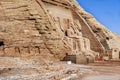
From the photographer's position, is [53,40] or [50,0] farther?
[50,0]

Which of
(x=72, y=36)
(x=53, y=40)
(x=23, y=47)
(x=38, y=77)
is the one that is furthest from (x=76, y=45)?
(x=38, y=77)

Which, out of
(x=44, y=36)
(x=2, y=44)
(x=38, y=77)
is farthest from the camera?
(x=44, y=36)

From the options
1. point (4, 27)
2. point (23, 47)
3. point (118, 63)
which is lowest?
point (118, 63)

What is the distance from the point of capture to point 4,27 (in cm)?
2175

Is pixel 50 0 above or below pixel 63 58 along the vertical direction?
above

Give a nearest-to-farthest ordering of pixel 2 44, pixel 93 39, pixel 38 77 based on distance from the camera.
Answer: pixel 38 77
pixel 2 44
pixel 93 39

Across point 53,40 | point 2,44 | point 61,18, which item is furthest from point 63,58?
point 61,18

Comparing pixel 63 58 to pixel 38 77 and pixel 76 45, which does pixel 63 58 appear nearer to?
pixel 76 45

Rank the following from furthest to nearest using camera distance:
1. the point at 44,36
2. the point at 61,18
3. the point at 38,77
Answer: the point at 61,18 < the point at 44,36 < the point at 38,77

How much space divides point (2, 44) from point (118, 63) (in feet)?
34.6

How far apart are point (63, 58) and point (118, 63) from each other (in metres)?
5.42

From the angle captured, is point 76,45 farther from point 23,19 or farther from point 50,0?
point 23,19

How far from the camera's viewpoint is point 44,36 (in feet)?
74.5

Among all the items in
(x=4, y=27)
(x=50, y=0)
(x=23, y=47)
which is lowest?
(x=23, y=47)
